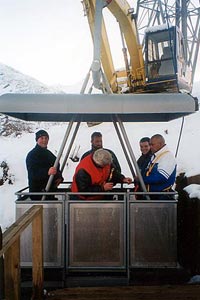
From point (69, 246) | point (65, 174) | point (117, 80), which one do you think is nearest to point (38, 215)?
point (69, 246)

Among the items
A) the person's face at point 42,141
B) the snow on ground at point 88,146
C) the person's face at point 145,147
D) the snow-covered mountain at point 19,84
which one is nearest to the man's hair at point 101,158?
the person's face at point 42,141

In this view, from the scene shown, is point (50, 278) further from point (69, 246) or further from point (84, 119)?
point (84, 119)

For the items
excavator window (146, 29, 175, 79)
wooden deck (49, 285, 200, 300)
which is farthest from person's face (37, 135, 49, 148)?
excavator window (146, 29, 175, 79)

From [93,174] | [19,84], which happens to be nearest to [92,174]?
[93,174]

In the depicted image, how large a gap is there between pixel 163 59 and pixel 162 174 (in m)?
11.9

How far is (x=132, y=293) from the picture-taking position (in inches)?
176

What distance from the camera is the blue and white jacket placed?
215 inches

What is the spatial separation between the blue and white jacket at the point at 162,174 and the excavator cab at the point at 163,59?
36.1 ft

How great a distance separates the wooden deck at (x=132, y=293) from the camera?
436 cm

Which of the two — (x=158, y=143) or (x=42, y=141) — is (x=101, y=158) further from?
(x=42, y=141)

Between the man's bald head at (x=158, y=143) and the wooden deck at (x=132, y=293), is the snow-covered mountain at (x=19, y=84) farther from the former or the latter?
the wooden deck at (x=132, y=293)

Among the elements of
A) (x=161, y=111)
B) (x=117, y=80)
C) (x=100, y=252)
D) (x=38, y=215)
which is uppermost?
(x=117, y=80)

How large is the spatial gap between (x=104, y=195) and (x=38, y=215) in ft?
3.58

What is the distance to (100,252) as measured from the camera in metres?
5.23
